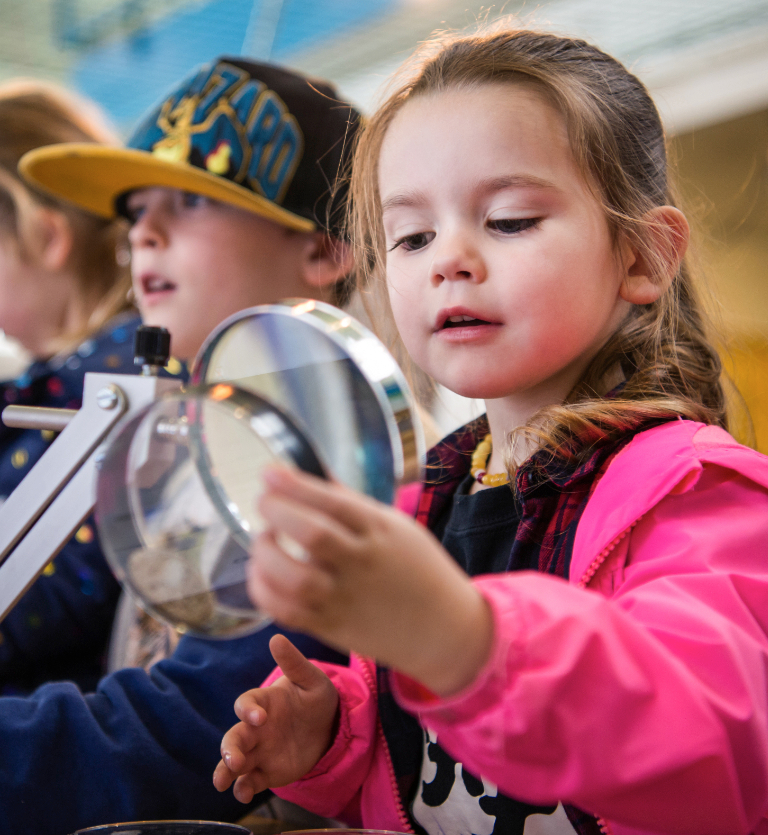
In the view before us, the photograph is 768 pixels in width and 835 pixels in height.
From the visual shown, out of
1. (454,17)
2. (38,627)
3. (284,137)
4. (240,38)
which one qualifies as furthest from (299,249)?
(240,38)

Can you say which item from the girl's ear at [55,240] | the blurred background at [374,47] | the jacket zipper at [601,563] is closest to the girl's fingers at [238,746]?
the jacket zipper at [601,563]

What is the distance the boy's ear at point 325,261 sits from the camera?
102 centimetres

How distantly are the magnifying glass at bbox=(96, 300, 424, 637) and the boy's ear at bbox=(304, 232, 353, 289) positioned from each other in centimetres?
65

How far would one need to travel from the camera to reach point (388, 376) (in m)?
0.35

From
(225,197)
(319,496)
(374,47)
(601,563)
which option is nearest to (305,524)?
(319,496)

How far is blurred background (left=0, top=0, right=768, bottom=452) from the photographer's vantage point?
1.81m

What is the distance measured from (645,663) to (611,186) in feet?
1.31

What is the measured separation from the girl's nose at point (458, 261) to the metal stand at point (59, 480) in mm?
204

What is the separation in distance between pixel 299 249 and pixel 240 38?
56.2 inches

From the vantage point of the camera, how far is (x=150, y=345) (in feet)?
1.83

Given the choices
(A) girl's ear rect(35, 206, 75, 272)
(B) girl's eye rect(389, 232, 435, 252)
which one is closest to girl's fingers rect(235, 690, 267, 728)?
(B) girl's eye rect(389, 232, 435, 252)

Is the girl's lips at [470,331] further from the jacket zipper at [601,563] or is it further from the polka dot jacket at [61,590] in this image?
the polka dot jacket at [61,590]

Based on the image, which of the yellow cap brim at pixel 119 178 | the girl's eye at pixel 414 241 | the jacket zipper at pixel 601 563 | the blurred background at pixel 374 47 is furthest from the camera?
the blurred background at pixel 374 47

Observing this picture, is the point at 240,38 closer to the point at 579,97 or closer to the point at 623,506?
the point at 579,97
